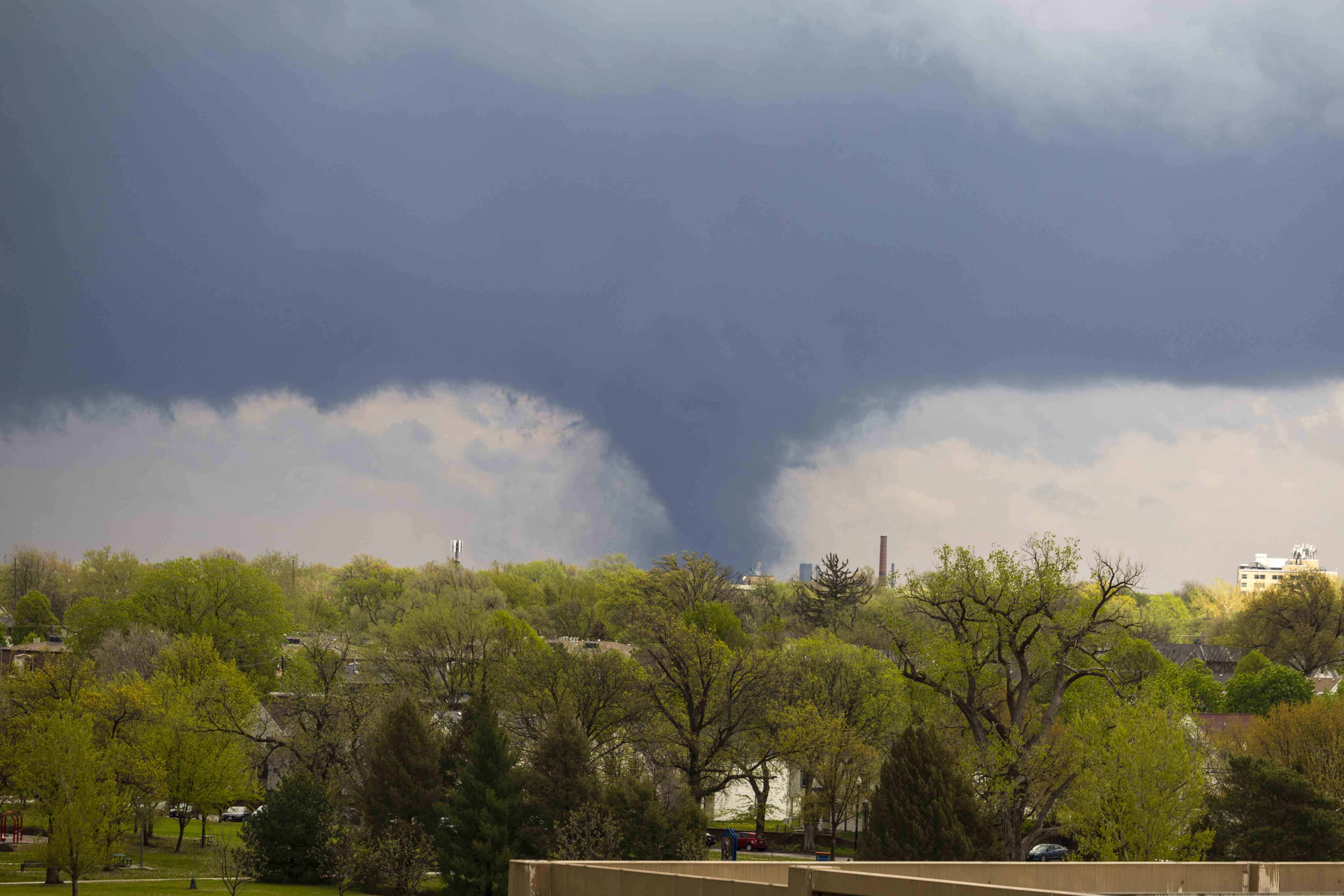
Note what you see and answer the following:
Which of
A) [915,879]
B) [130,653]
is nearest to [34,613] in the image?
[130,653]

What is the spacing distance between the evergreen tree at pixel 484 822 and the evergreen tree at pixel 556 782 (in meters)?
0.85

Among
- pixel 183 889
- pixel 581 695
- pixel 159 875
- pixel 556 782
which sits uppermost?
pixel 581 695

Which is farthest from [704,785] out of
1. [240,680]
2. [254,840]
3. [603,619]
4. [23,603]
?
[23,603]

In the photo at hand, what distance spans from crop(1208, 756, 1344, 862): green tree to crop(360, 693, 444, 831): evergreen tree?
110 feet

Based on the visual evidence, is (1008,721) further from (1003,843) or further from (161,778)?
(161,778)

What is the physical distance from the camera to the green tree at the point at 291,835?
176 ft

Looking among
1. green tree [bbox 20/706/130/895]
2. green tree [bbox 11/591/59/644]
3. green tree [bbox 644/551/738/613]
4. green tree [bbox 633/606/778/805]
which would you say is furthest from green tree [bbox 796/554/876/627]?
green tree [bbox 11/591/59/644]

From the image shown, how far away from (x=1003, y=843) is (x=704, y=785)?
723 inches

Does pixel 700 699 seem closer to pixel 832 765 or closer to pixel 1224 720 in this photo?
pixel 832 765

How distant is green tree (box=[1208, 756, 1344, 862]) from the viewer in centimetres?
4619

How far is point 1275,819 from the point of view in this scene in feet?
154

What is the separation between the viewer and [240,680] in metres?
75.8

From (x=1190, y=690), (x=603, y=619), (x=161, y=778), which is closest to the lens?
(x=161, y=778)

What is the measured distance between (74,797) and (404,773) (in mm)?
13434
